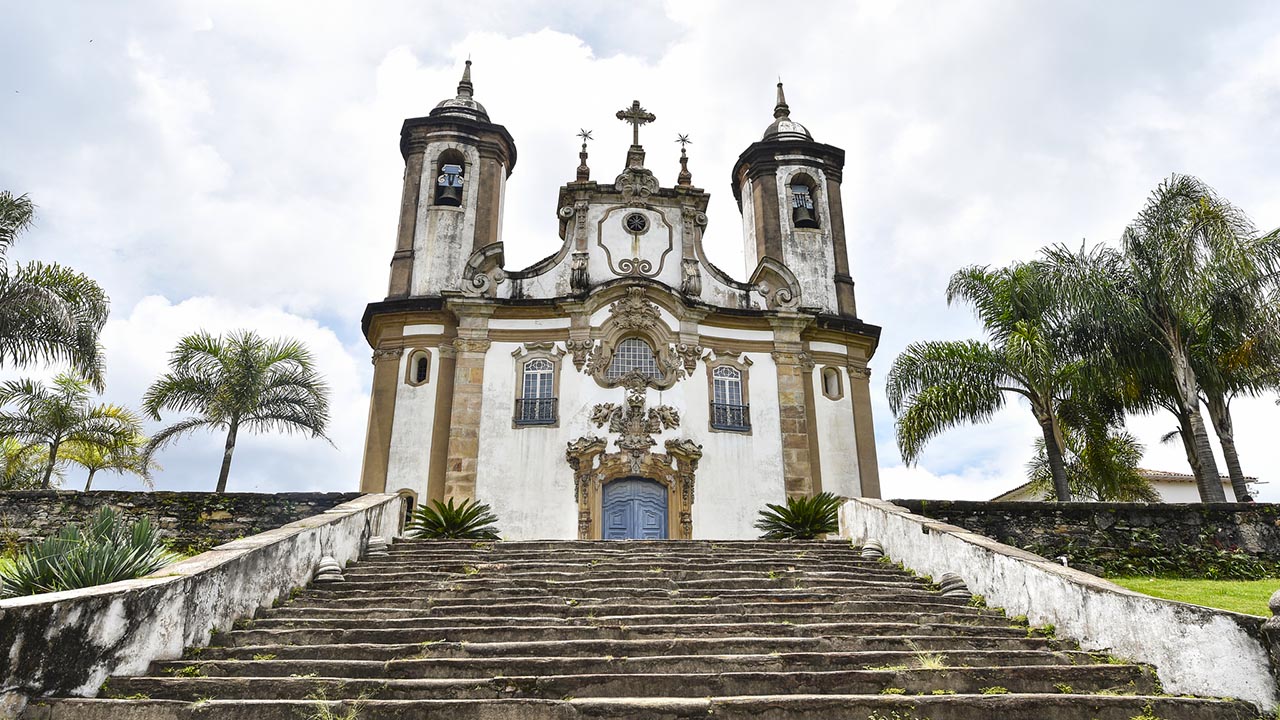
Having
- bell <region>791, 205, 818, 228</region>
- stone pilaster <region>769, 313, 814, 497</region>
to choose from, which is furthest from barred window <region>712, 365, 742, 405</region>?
bell <region>791, 205, 818, 228</region>

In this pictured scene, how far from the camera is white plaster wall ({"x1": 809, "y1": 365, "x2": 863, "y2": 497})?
1683cm

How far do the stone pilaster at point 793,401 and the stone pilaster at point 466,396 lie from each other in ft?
18.7

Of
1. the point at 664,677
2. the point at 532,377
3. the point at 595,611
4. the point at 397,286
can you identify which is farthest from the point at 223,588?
the point at 397,286

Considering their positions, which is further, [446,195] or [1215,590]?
[446,195]

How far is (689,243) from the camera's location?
18.5m

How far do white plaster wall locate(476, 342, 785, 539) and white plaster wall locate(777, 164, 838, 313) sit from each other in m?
3.63

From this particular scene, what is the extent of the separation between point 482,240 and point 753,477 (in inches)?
319

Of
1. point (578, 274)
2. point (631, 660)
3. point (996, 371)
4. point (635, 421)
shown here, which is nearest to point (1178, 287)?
point (996, 371)

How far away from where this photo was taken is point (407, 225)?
19.4 meters

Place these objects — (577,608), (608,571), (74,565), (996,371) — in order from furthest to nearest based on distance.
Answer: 1. (996,371)
2. (608,571)
3. (577,608)
4. (74,565)

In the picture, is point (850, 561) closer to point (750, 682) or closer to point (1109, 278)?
point (750, 682)

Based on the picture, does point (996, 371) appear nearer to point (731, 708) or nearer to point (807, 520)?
point (807, 520)

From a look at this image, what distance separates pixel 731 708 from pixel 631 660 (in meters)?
0.94

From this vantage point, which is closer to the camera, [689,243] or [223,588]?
[223,588]
